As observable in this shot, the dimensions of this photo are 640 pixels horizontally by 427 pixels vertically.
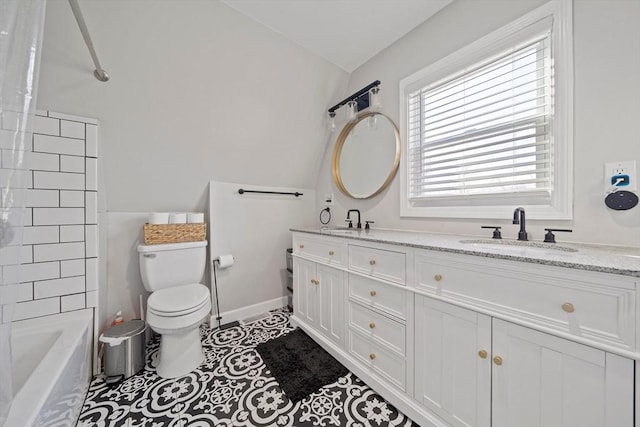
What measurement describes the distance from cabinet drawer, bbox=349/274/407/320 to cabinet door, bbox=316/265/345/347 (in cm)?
13

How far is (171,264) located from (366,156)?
1903mm

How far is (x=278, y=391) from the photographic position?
138cm

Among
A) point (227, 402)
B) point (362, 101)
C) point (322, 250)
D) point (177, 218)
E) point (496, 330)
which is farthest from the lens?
point (362, 101)

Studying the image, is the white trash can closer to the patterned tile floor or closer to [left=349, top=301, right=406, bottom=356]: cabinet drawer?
the patterned tile floor

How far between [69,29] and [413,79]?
2177 millimetres

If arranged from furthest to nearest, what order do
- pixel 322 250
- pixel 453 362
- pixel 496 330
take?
pixel 322 250
pixel 453 362
pixel 496 330

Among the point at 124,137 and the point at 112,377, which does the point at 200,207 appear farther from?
the point at 112,377

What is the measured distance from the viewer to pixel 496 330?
2.89 ft

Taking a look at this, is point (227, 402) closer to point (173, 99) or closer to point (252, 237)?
point (252, 237)

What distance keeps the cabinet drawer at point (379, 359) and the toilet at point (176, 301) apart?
104cm

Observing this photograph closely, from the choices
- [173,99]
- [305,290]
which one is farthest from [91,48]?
[305,290]

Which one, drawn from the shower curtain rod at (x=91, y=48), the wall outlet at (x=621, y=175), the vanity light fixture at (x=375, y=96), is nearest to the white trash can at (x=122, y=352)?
the shower curtain rod at (x=91, y=48)

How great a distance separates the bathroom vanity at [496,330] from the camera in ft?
2.21

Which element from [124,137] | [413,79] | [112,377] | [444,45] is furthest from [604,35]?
[112,377]
